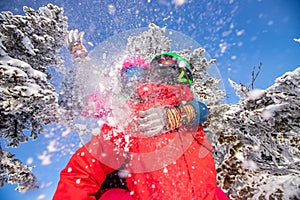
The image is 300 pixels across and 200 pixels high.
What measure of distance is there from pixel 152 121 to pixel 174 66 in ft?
3.62

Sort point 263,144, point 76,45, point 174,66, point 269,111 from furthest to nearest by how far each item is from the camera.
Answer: point 76,45 → point 263,144 → point 269,111 → point 174,66

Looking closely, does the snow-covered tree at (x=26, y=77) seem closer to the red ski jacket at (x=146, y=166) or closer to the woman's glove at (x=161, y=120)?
the red ski jacket at (x=146, y=166)

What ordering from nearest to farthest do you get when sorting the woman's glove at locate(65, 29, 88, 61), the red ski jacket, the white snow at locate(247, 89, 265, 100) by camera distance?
the red ski jacket → the white snow at locate(247, 89, 265, 100) → the woman's glove at locate(65, 29, 88, 61)

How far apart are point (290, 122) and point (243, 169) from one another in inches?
54.6

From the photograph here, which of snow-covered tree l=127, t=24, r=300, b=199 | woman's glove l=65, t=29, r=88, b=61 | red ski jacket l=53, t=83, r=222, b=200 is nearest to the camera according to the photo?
red ski jacket l=53, t=83, r=222, b=200

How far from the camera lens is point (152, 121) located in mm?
2191

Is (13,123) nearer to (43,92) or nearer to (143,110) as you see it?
(43,92)

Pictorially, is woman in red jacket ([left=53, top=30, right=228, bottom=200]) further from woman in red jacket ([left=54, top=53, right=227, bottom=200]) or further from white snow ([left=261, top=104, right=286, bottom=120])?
white snow ([left=261, top=104, right=286, bottom=120])

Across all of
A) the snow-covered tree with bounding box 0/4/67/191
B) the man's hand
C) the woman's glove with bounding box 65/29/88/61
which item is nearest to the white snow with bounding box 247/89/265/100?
the man's hand

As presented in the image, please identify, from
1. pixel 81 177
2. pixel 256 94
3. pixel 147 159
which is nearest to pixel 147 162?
pixel 147 159

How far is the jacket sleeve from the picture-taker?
1.97m

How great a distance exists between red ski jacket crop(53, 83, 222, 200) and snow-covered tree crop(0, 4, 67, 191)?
370 cm

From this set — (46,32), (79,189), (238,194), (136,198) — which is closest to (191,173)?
(136,198)

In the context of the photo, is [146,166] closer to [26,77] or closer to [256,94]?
[256,94]
